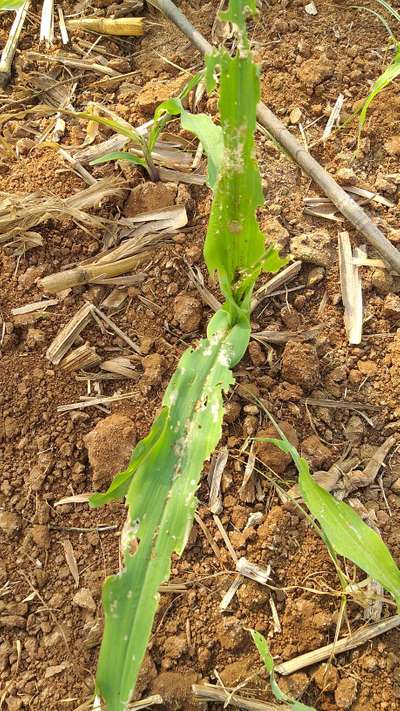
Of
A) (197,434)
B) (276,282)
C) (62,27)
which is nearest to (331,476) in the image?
(197,434)

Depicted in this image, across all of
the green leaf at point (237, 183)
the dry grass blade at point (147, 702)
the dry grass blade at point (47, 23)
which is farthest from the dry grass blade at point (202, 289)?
the dry grass blade at point (47, 23)

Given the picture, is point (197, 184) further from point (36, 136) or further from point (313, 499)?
point (313, 499)

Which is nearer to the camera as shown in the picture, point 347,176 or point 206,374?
point 206,374

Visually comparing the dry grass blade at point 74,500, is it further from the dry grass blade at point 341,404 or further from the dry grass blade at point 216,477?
the dry grass blade at point 341,404

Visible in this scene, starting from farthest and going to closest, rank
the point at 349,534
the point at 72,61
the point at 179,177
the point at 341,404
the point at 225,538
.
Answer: the point at 72,61
the point at 179,177
the point at 341,404
the point at 225,538
the point at 349,534

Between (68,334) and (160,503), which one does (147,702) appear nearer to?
(160,503)

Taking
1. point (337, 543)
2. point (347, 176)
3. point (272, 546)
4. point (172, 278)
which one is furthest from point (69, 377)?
point (347, 176)
